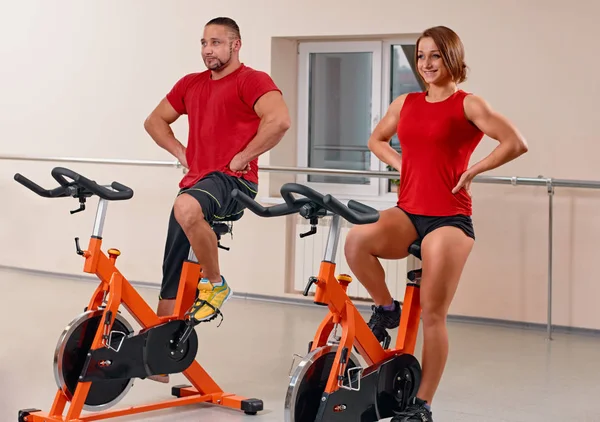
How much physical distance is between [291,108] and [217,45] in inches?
117

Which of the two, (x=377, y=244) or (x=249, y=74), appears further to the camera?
(x=249, y=74)

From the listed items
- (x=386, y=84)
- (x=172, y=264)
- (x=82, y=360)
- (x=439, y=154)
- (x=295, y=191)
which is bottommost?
(x=82, y=360)

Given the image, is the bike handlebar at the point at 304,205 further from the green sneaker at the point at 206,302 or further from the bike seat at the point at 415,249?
the green sneaker at the point at 206,302

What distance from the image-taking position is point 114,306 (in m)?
3.70

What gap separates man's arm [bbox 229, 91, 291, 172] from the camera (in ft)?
12.9

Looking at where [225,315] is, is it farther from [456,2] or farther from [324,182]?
[456,2]

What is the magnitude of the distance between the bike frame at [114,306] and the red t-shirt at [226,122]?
1.28ft

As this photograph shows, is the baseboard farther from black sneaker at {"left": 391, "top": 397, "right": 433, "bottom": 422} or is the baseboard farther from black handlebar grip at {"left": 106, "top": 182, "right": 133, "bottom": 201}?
black handlebar grip at {"left": 106, "top": 182, "right": 133, "bottom": 201}

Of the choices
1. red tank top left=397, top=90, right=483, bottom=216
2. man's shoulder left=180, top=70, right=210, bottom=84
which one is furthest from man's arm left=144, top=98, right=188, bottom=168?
red tank top left=397, top=90, right=483, bottom=216

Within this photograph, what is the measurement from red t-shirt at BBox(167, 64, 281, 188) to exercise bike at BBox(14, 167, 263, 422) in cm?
25

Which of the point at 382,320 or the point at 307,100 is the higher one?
the point at 307,100

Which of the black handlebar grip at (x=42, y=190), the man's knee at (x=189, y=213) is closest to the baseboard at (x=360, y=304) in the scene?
the man's knee at (x=189, y=213)

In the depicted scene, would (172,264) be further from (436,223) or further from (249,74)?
(436,223)

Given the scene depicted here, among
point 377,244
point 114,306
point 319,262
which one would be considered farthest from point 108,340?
point 319,262
